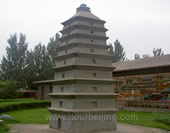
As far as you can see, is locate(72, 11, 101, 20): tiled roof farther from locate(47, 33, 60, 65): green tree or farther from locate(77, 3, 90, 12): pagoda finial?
locate(47, 33, 60, 65): green tree

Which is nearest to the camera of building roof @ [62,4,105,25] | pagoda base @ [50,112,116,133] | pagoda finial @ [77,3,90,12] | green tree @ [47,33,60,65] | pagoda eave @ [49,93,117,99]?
pagoda base @ [50,112,116,133]

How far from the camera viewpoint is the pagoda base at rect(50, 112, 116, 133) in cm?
1122

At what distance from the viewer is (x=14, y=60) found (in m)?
39.1

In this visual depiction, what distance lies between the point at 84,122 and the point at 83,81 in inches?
90.5

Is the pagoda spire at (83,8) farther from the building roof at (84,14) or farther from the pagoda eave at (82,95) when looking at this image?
the pagoda eave at (82,95)

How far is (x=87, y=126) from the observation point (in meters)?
11.5

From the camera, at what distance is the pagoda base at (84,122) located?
11.2 meters

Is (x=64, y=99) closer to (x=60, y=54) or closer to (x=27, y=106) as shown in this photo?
(x=60, y=54)

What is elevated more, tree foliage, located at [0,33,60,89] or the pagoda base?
tree foliage, located at [0,33,60,89]

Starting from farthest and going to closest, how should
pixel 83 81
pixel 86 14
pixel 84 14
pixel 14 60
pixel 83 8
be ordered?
pixel 14 60 < pixel 83 8 < pixel 86 14 < pixel 84 14 < pixel 83 81

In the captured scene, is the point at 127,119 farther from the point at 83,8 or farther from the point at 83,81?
the point at 83,8

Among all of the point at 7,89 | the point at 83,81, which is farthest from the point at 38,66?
the point at 83,81

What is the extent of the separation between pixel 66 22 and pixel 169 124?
364 inches

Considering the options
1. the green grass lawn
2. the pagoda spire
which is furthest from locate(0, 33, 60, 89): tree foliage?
the pagoda spire
